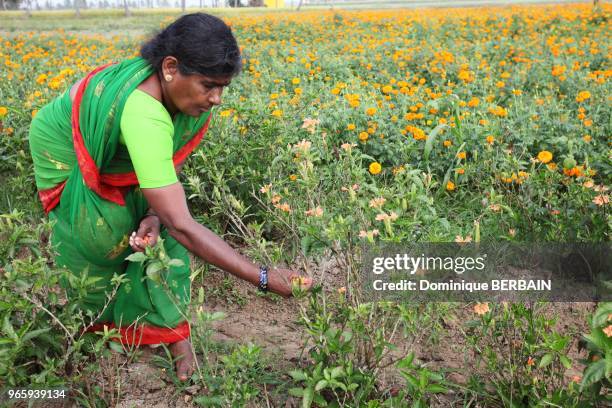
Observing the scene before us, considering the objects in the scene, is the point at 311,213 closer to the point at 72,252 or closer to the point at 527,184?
the point at 72,252

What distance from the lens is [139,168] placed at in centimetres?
170

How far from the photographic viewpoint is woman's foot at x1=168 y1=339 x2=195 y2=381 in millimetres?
2111

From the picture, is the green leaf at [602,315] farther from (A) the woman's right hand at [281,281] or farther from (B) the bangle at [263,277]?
(B) the bangle at [263,277]

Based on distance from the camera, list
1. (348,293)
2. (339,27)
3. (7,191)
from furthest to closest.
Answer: (339,27) < (7,191) < (348,293)

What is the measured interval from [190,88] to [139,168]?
0.29m

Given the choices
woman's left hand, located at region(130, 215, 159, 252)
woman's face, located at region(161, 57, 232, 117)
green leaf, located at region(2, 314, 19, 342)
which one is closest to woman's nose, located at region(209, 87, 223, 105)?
woman's face, located at region(161, 57, 232, 117)

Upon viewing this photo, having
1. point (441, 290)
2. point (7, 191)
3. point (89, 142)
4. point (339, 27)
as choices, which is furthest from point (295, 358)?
point (339, 27)

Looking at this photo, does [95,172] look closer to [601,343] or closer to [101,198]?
[101,198]

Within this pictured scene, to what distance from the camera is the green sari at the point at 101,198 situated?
1949 mm

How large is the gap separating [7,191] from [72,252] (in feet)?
4.41

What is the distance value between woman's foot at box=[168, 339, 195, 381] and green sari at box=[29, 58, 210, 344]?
0.04m

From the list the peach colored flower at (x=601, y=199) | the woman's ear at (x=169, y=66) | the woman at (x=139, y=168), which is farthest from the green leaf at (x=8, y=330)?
the peach colored flower at (x=601, y=199)

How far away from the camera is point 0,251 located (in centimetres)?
172

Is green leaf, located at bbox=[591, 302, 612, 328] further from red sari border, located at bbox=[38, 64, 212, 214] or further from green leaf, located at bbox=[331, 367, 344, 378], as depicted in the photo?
red sari border, located at bbox=[38, 64, 212, 214]
